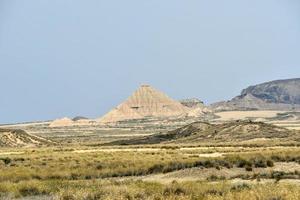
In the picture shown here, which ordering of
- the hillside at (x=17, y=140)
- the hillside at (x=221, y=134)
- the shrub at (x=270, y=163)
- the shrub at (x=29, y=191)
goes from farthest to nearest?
the hillside at (x=17, y=140), the hillside at (x=221, y=134), the shrub at (x=270, y=163), the shrub at (x=29, y=191)

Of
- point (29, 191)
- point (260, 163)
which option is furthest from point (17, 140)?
point (29, 191)

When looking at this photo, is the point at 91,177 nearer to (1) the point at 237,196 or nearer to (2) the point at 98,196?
(2) the point at 98,196

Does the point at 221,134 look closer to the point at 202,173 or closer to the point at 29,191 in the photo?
the point at 202,173

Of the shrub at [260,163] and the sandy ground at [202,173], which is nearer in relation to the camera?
the sandy ground at [202,173]

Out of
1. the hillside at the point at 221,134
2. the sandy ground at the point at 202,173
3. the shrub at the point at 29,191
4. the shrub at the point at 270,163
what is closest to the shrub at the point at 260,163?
the shrub at the point at 270,163

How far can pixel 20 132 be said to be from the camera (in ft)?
399

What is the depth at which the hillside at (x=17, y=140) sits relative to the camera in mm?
111525

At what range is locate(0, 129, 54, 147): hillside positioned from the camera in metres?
112

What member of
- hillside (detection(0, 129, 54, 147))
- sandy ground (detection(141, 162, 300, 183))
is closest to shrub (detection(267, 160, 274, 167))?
sandy ground (detection(141, 162, 300, 183))

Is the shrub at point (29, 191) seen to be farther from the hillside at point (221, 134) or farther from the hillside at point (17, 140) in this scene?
the hillside at point (17, 140)

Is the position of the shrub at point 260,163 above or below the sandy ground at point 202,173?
above

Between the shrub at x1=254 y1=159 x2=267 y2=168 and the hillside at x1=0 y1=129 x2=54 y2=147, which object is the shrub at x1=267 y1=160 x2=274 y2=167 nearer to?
the shrub at x1=254 y1=159 x2=267 y2=168

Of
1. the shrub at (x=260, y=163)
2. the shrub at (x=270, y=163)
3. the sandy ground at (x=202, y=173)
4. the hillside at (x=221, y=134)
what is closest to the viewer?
the sandy ground at (x=202, y=173)

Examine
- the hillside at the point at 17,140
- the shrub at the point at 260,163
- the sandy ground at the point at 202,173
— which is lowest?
the sandy ground at the point at 202,173
